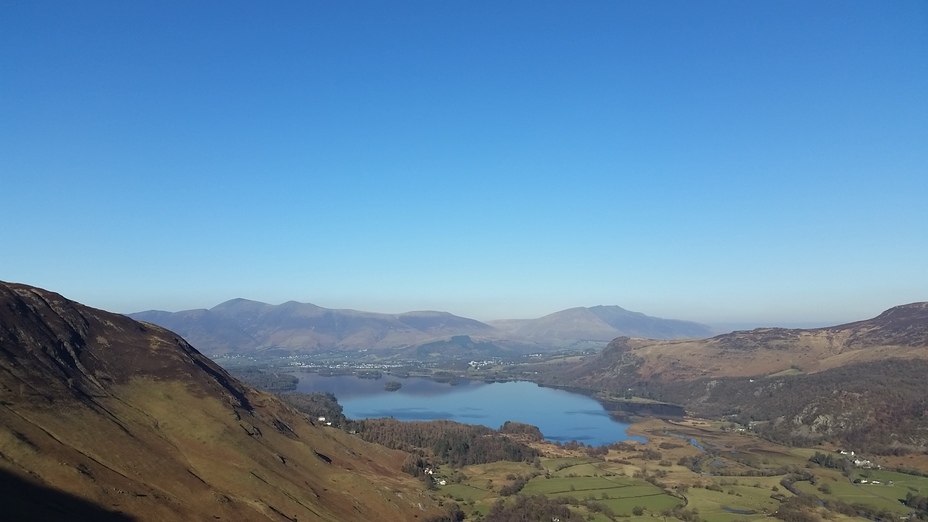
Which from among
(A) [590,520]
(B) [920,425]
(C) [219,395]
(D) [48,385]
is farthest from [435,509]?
(B) [920,425]

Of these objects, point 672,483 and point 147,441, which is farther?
point 672,483

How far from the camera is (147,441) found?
7088 centimetres

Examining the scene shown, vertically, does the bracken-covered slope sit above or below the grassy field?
above

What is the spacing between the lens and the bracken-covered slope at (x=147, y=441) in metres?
55.3

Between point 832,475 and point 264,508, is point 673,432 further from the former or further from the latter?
point 264,508

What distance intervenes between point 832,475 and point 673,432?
56.8 m

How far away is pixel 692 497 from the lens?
316ft

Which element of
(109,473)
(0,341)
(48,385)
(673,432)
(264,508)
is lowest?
(673,432)

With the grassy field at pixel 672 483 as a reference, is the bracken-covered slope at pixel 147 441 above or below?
above

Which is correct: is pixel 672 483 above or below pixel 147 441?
below

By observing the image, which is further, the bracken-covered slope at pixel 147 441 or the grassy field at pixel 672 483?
the grassy field at pixel 672 483

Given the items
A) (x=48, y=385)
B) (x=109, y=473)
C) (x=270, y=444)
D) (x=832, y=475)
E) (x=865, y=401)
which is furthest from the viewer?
(x=865, y=401)

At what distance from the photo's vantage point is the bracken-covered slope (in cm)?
5528

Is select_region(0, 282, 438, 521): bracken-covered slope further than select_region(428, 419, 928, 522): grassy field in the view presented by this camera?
No
